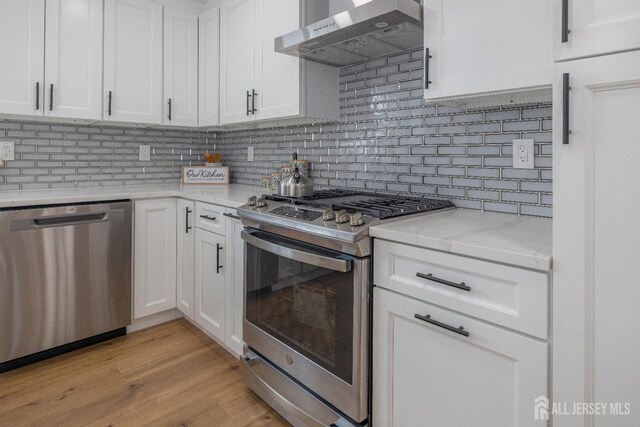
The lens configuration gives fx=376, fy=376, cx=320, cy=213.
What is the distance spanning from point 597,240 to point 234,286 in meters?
1.69

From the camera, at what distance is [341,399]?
4.57 feet

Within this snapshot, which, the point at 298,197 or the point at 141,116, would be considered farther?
the point at 141,116

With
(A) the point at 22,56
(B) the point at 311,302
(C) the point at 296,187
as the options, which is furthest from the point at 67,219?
(B) the point at 311,302

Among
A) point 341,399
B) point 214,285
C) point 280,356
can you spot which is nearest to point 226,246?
point 214,285

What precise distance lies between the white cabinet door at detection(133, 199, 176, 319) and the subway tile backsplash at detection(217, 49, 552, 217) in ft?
3.37

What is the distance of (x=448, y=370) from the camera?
114 centimetres

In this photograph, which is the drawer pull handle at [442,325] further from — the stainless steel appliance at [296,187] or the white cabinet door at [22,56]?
the white cabinet door at [22,56]

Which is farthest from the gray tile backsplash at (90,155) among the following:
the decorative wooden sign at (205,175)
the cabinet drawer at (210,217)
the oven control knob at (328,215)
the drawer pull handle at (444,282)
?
the drawer pull handle at (444,282)

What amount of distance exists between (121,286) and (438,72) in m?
2.22

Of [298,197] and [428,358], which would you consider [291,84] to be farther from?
[428,358]

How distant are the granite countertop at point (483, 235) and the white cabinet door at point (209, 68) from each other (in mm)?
1971

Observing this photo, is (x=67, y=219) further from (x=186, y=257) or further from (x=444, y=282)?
(x=444, y=282)

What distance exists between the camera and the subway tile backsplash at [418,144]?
1555mm

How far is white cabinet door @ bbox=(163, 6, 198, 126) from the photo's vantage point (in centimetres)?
282
